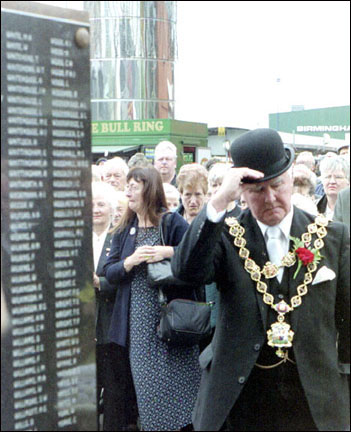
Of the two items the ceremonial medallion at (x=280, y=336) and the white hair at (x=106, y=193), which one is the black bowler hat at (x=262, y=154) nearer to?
the ceremonial medallion at (x=280, y=336)

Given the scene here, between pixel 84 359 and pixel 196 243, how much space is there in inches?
24.5

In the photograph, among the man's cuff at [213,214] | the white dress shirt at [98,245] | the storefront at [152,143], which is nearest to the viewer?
the man's cuff at [213,214]

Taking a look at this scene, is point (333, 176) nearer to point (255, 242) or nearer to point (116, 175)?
point (116, 175)

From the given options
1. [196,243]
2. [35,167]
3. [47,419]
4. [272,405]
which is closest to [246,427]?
[272,405]

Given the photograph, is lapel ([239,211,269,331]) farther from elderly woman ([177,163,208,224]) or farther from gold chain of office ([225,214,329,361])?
elderly woman ([177,163,208,224])

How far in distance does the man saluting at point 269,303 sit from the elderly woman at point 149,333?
1332 millimetres

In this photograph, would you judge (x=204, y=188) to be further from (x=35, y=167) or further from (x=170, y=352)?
(x=35, y=167)

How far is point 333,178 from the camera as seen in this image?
5.38m

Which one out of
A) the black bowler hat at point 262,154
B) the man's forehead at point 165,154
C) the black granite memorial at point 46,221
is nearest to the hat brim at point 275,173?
the black bowler hat at point 262,154

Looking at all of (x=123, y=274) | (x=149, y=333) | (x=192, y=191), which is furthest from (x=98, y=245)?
(x=192, y=191)

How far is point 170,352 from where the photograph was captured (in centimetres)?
414

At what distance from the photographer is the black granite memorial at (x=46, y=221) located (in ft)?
6.39

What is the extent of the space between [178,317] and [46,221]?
203cm

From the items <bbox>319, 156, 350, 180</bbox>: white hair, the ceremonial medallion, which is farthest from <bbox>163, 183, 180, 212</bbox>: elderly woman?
the ceremonial medallion
